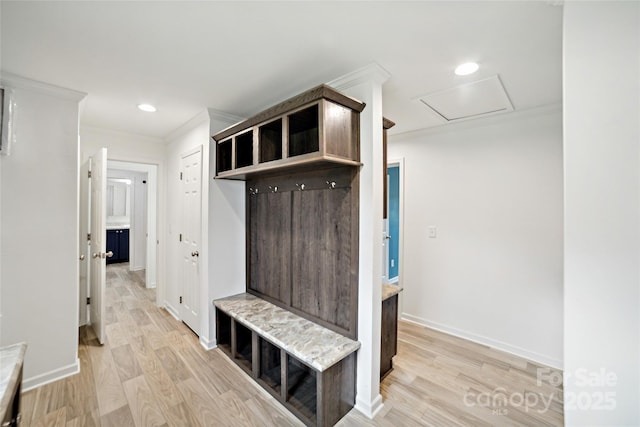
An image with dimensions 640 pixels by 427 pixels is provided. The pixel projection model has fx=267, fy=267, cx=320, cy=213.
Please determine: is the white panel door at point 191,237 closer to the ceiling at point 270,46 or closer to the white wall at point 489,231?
the ceiling at point 270,46

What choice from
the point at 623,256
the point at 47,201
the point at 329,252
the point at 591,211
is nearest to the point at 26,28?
the point at 47,201

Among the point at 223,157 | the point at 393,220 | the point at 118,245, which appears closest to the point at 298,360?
the point at 223,157

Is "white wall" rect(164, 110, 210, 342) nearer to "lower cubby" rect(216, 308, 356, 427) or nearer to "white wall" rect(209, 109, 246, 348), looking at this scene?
"white wall" rect(209, 109, 246, 348)

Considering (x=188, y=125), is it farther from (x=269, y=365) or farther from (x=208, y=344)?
(x=269, y=365)

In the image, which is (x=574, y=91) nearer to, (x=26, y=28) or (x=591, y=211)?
(x=591, y=211)

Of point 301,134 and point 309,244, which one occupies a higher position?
point 301,134

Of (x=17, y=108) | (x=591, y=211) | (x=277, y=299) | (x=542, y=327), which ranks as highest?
(x=17, y=108)

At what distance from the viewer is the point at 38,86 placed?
200 centimetres

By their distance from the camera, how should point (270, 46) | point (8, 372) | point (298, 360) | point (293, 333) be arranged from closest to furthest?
point (8, 372) < point (270, 46) < point (293, 333) < point (298, 360)

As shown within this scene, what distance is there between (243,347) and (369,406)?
131 centimetres

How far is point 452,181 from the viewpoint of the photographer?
2.96 metres

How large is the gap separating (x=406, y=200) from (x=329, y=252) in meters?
1.68

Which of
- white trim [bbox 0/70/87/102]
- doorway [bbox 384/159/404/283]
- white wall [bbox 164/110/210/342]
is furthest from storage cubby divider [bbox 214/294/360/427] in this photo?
doorway [bbox 384/159/404/283]

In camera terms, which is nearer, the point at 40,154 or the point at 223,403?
the point at 223,403
